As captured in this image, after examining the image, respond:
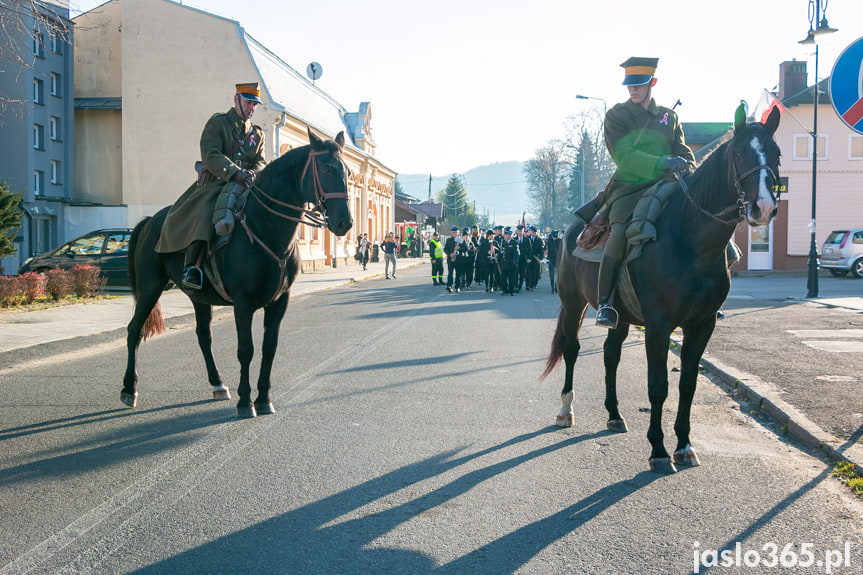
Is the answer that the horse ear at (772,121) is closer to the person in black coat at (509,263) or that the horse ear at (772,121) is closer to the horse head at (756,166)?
the horse head at (756,166)

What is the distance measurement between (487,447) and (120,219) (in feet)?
115

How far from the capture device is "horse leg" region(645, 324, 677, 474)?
5.16 meters

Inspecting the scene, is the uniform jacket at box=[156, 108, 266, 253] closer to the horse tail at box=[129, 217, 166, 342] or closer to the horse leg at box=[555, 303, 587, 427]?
the horse tail at box=[129, 217, 166, 342]

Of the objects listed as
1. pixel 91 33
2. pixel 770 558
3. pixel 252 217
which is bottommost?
pixel 770 558

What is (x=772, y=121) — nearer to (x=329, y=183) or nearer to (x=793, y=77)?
(x=329, y=183)

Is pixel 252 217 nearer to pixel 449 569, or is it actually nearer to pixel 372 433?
pixel 372 433

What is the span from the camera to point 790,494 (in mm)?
4656

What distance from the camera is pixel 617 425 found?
6242mm

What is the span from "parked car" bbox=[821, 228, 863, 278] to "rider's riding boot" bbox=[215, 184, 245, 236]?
99.8 ft

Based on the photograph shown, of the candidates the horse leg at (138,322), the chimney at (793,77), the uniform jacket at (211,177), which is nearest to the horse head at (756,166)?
the uniform jacket at (211,177)

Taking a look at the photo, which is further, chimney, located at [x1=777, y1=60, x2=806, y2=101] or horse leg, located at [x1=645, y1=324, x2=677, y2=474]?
chimney, located at [x1=777, y1=60, x2=806, y2=101]

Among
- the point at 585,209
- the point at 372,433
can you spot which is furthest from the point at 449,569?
the point at 585,209

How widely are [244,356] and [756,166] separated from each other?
167 inches

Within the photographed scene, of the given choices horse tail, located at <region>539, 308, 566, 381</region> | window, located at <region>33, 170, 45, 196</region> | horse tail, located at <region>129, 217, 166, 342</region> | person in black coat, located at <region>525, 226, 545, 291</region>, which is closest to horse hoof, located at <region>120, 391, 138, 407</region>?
horse tail, located at <region>129, 217, 166, 342</region>
